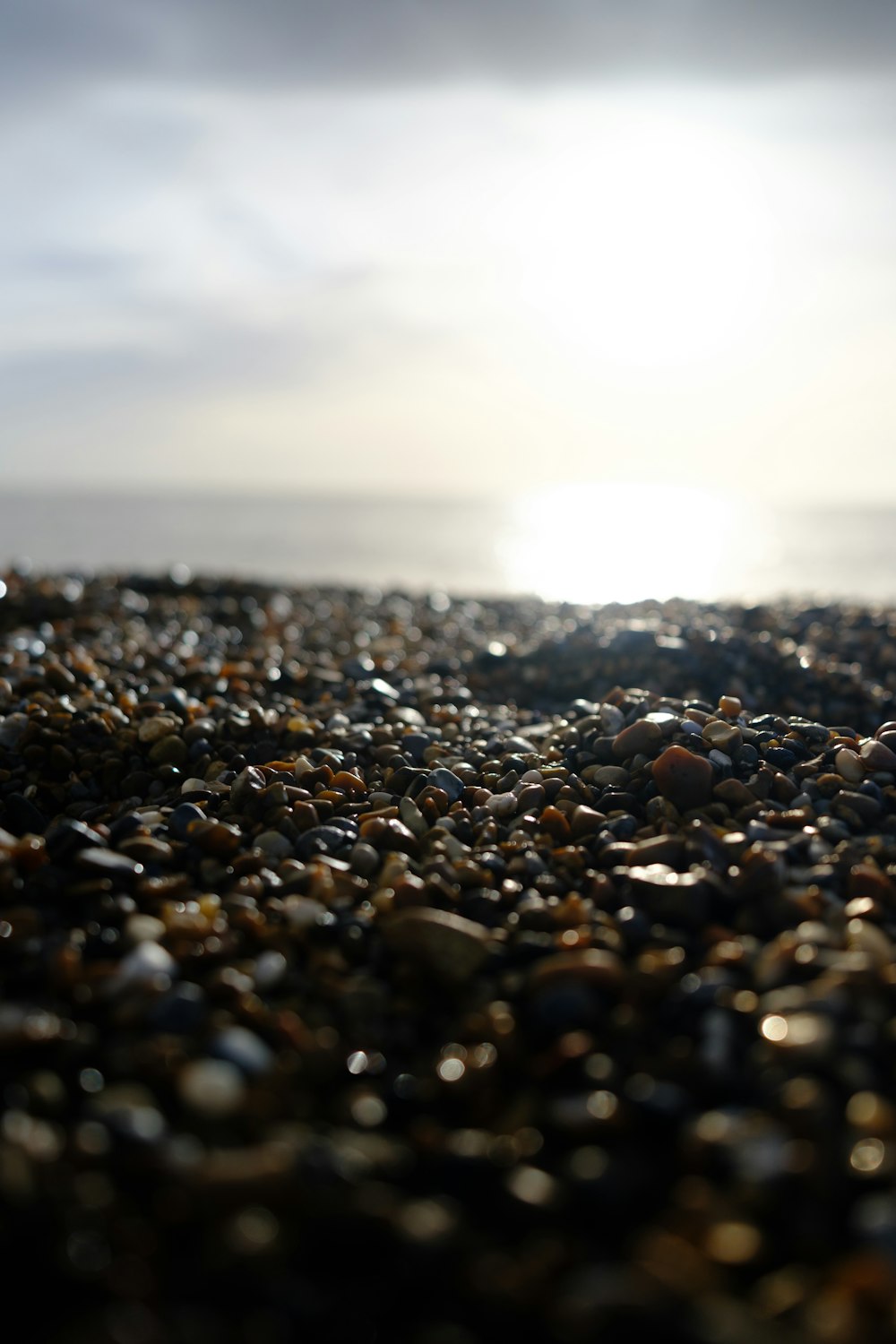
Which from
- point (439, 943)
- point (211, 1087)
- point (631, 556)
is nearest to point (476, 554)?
point (631, 556)

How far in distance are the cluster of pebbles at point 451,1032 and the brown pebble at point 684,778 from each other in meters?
0.01

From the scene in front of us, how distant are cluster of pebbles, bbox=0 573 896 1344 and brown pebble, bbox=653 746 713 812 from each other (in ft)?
0.04

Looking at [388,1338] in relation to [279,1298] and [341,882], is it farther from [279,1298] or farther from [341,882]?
[341,882]

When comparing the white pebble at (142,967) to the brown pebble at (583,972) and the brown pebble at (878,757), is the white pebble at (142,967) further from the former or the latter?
the brown pebble at (878,757)

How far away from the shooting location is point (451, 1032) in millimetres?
2170

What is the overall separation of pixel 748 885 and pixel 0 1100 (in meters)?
2.03

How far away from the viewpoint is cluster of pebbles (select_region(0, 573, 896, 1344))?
152 centimetres

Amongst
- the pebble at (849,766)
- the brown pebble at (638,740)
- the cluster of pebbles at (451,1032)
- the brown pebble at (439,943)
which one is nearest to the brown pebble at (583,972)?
the cluster of pebbles at (451,1032)

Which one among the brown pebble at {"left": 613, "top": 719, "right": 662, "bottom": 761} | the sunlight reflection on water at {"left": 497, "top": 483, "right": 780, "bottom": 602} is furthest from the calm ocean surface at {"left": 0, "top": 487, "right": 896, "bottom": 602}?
the brown pebble at {"left": 613, "top": 719, "right": 662, "bottom": 761}

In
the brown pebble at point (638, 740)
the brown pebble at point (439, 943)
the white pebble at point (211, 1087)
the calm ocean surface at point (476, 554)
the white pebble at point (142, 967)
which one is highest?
the calm ocean surface at point (476, 554)

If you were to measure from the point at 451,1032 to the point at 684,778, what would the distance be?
1.57 m

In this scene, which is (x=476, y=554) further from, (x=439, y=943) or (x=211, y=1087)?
(x=211, y=1087)

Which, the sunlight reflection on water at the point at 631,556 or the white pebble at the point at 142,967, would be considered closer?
the white pebble at the point at 142,967

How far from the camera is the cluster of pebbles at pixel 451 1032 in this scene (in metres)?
1.52
